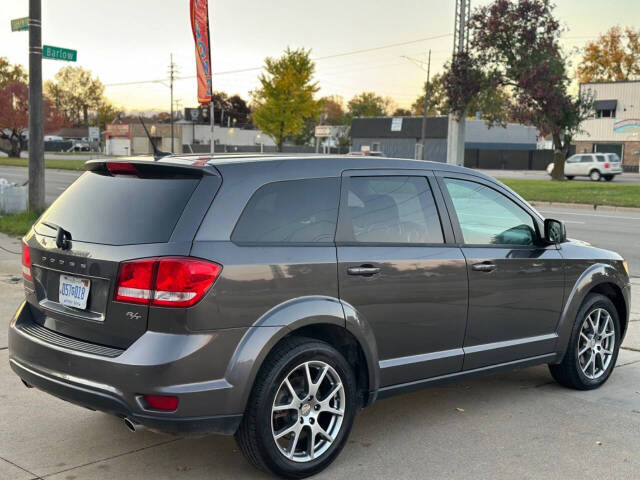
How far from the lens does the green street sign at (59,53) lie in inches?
501

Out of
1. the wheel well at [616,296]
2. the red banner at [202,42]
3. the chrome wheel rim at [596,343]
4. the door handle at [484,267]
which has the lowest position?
the chrome wheel rim at [596,343]

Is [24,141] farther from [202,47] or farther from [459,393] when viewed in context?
[459,393]

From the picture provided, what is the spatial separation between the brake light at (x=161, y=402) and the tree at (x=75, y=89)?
131802 millimetres

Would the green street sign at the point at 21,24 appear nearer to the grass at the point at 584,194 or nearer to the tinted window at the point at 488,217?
the tinted window at the point at 488,217

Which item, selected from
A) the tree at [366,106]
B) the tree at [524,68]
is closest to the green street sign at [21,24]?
the tree at [524,68]

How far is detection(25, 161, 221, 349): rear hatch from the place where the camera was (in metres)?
3.65

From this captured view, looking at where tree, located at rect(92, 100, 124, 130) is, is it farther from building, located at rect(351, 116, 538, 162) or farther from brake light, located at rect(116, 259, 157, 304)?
brake light, located at rect(116, 259, 157, 304)

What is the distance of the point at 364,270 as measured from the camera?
13.7ft

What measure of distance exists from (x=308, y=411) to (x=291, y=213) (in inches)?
41.0

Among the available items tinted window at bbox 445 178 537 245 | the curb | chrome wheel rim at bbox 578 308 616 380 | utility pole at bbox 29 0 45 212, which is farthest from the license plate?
the curb

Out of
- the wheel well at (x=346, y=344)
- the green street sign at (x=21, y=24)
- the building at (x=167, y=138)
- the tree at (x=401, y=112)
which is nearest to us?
the wheel well at (x=346, y=344)

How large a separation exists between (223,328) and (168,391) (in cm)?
38

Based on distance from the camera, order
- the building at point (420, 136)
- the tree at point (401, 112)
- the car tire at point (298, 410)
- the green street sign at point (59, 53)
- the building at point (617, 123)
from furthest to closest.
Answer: the tree at point (401, 112) → the building at point (420, 136) → the building at point (617, 123) → the green street sign at point (59, 53) → the car tire at point (298, 410)

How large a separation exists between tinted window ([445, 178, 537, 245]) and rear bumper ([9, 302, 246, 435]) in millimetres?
1874
